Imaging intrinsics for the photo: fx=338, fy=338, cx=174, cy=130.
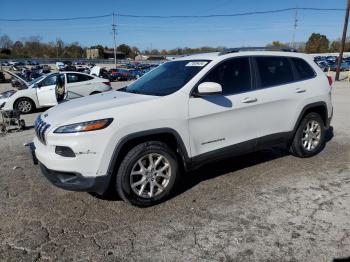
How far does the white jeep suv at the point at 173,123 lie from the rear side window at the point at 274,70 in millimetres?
16

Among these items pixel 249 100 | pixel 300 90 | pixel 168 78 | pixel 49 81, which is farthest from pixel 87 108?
pixel 49 81

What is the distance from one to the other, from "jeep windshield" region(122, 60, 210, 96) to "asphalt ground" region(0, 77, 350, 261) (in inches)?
52.6

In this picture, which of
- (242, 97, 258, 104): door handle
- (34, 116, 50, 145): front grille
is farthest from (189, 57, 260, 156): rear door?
(34, 116, 50, 145): front grille

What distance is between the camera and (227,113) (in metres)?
4.30

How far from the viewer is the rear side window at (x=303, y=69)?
527 centimetres

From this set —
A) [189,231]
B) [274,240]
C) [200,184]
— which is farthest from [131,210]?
[274,240]

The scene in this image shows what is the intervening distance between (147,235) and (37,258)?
3.34 feet

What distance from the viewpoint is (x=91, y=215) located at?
378cm

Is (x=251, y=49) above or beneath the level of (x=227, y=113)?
above

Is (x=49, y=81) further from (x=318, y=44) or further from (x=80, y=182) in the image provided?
(x=318, y=44)

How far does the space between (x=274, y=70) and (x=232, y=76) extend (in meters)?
0.85

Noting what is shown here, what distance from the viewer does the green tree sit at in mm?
100312

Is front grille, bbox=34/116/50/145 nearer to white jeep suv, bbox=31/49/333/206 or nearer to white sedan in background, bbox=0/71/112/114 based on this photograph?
white jeep suv, bbox=31/49/333/206

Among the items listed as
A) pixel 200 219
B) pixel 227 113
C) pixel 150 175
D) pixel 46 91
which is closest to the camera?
pixel 200 219
